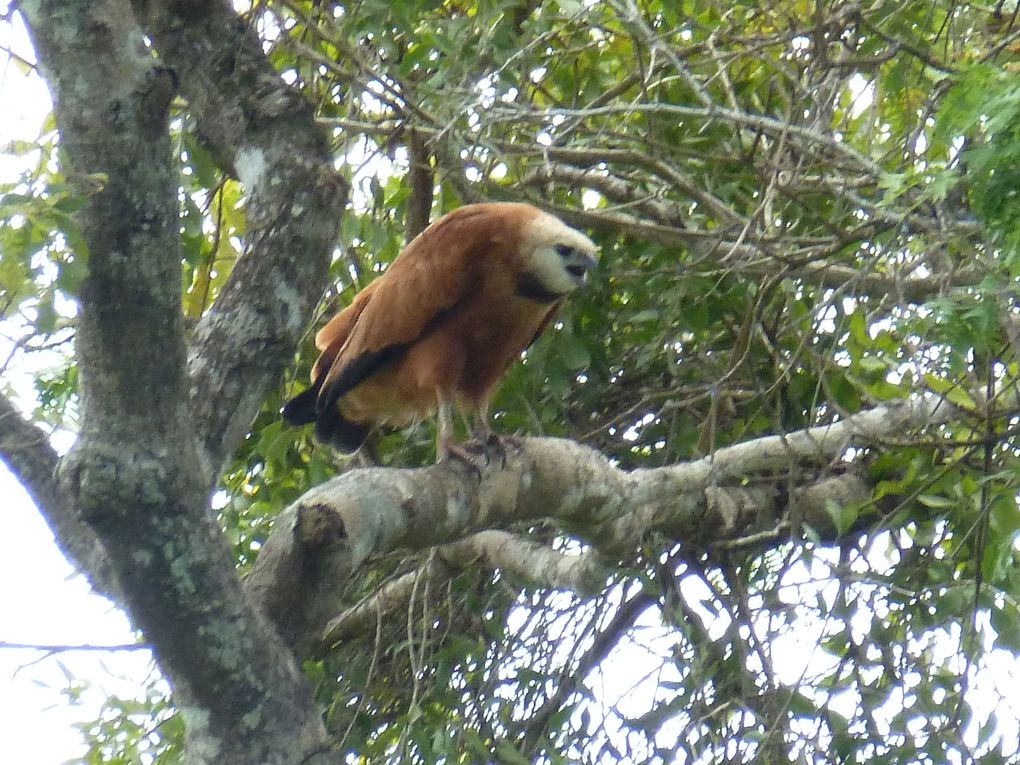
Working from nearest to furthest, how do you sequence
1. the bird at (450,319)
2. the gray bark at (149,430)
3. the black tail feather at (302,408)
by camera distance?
1. the gray bark at (149,430)
2. the bird at (450,319)
3. the black tail feather at (302,408)

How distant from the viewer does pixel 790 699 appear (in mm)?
2793

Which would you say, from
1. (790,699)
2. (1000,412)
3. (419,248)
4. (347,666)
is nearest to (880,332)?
(1000,412)

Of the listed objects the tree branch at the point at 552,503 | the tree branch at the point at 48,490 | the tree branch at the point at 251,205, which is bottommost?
the tree branch at the point at 552,503

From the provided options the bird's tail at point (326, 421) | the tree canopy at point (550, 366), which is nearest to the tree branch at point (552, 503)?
the tree canopy at point (550, 366)

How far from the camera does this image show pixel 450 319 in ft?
11.3

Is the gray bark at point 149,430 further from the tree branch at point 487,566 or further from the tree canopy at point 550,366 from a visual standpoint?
the tree branch at point 487,566

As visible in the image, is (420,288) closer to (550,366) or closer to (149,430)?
(550,366)

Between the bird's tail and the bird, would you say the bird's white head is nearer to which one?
the bird

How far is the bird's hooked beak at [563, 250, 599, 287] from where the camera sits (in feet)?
10.4

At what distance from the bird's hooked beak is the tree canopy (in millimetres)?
179

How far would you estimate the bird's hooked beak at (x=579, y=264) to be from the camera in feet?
10.4

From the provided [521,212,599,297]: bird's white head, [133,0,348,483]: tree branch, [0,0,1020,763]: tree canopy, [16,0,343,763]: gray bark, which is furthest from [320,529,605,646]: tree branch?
[16,0,343,763]: gray bark

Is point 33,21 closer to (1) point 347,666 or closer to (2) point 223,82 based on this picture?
(2) point 223,82

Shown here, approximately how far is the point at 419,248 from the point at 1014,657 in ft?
6.01
